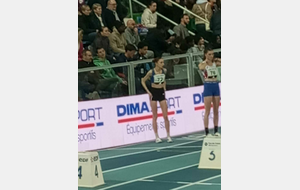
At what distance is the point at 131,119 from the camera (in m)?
6.28

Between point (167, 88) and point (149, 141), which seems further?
point (167, 88)

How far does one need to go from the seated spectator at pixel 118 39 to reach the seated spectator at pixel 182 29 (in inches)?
51.8

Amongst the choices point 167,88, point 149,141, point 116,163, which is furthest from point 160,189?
point 167,88

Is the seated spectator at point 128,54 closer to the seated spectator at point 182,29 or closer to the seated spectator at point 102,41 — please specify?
the seated spectator at point 102,41

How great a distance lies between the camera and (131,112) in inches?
248

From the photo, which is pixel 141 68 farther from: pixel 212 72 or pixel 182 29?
pixel 182 29

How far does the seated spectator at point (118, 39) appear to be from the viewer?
716 cm

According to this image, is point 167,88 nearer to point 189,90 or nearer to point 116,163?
point 189,90

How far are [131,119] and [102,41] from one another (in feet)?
4.21

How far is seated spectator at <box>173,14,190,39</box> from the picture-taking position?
8492 millimetres

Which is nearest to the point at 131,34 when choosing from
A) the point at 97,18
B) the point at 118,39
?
the point at 118,39
